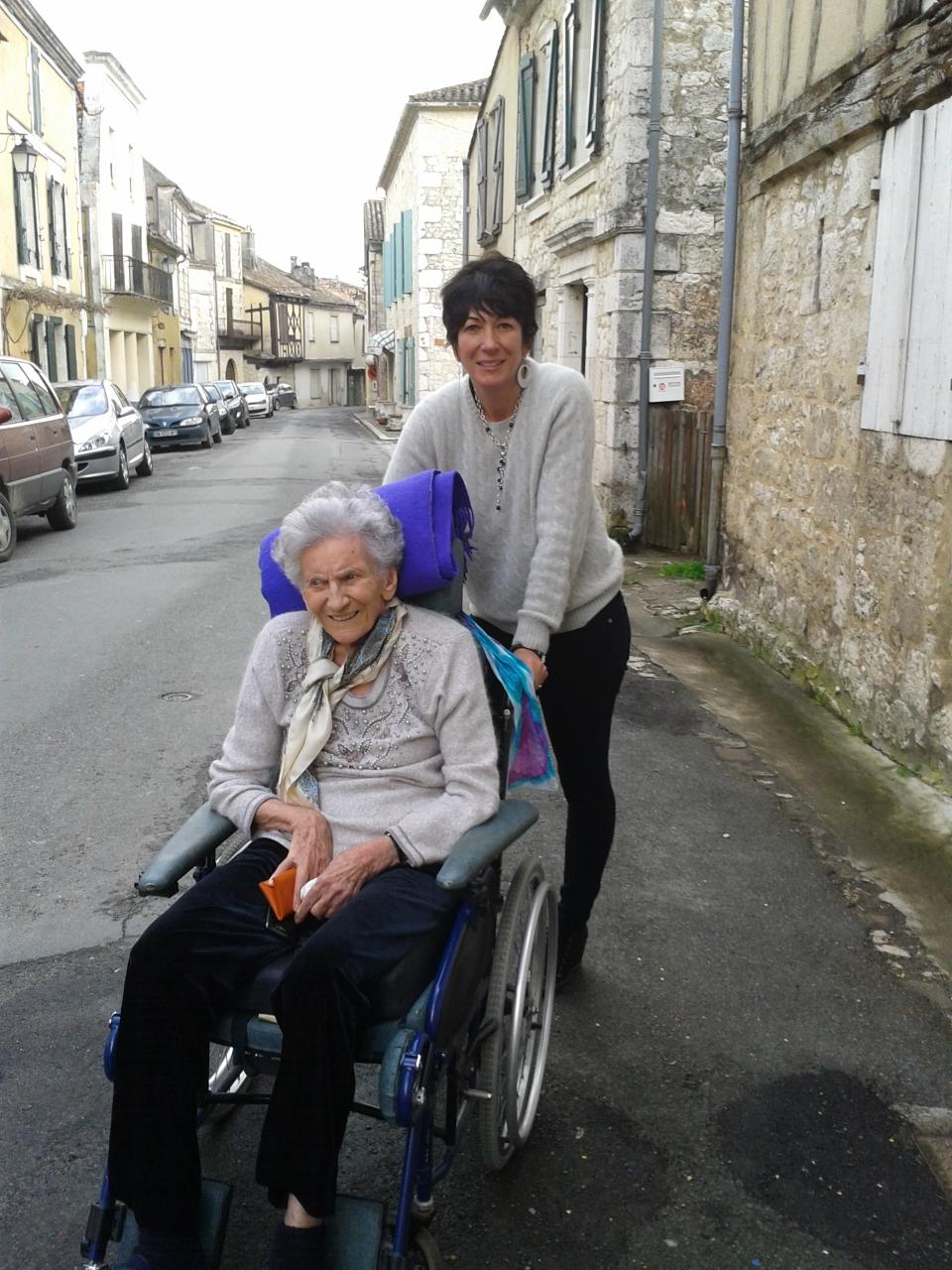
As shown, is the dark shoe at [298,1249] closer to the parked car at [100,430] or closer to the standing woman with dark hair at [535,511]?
the standing woman with dark hair at [535,511]

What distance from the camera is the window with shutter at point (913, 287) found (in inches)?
184

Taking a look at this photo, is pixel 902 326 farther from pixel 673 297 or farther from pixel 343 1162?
pixel 673 297

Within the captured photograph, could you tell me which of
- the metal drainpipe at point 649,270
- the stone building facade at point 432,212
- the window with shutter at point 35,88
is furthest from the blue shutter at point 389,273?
the metal drainpipe at point 649,270

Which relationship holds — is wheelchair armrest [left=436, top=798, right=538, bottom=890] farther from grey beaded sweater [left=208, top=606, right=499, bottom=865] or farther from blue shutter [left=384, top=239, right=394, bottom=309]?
blue shutter [left=384, top=239, right=394, bottom=309]

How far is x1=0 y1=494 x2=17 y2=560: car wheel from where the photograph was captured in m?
10.3

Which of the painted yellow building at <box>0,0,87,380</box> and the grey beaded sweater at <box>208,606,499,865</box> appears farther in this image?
the painted yellow building at <box>0,0,87,380</box>

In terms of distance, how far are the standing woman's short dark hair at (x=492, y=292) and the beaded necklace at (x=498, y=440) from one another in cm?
17

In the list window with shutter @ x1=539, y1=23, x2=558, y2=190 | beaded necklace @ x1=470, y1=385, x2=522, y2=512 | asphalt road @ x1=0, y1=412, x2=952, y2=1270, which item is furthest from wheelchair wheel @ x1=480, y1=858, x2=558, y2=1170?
window with shutter @ x1=539, y1=23, x2=558, y2=190

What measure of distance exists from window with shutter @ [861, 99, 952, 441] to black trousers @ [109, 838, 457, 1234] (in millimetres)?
3551

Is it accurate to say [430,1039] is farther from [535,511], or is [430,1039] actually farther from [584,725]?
[535,511]

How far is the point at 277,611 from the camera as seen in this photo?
2662mm

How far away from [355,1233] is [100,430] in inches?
613

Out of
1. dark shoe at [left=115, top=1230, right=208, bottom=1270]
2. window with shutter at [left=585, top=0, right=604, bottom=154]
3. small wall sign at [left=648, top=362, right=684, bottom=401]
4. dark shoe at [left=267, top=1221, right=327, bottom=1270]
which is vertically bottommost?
dark shoe at [left=115, top=1230, right=208, bottom=1270]

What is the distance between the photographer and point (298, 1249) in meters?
1.93
